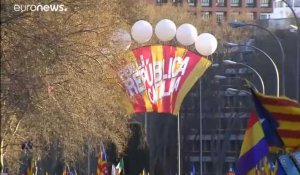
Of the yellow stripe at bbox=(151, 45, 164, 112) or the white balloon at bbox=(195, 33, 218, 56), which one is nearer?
the white balloon at bbox=(195, 33, 218, 56)

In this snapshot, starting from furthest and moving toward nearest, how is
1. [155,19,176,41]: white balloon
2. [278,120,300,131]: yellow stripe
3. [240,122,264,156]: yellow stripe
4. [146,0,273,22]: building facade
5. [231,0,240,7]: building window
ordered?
[231,0,240,7]: building window, [146,0,273,22]: building facade, [155,19,176,41]: white balloon, [240,122,264,156]: yellow stripe, [278,120,300,131]: yellow stripe

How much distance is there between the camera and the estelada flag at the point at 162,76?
125 ft

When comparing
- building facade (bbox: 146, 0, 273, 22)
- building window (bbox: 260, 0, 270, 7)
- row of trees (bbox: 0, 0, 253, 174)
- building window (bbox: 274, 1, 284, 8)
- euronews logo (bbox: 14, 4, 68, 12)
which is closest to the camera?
row of trees (bbox: 0, 0, 253, 174)

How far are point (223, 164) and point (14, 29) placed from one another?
56.9m

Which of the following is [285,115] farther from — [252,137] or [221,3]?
[221,3]

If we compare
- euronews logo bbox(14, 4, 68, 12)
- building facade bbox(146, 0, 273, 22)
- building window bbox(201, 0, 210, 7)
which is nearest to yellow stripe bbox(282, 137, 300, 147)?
euronews logo bbox(14, 4, 68, 12)

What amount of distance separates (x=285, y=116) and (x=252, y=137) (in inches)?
73.7

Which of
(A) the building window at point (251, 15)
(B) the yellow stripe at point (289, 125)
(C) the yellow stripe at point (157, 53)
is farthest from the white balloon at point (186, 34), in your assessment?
(A) the building window at point (251, 15)

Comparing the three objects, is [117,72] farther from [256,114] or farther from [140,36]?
[256,114]

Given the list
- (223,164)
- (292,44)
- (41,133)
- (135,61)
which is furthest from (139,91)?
(223,164)

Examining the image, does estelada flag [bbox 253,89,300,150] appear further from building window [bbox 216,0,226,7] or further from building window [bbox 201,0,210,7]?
building window [bbox 216,0,226,7]

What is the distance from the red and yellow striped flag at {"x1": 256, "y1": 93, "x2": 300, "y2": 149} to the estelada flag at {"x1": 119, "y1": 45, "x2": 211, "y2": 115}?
55.4ft

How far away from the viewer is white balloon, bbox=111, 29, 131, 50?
36000mm

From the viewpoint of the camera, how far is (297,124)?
21.0 metres
